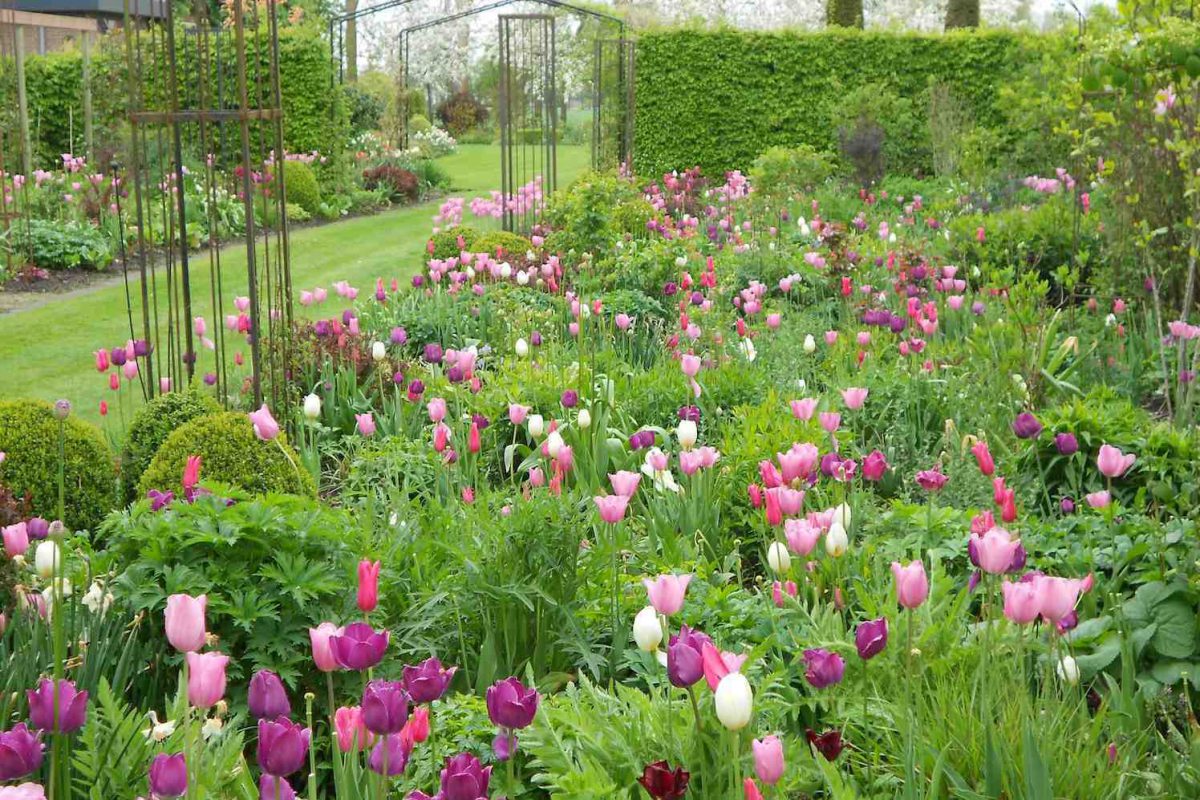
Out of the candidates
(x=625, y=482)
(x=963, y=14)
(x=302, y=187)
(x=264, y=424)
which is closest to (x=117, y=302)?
(x=302, y=187)

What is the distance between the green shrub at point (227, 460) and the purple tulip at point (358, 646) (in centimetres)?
210

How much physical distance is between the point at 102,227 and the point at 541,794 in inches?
371

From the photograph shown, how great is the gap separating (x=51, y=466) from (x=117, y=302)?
4959mm

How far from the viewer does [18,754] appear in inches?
56.4

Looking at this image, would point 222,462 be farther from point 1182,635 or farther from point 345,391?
point 1182,635

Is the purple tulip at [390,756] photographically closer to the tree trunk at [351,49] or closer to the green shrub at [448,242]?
the green shrub at [448,242]

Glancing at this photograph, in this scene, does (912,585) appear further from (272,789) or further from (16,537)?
(16,537)

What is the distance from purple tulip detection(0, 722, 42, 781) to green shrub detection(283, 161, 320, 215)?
1239 centimetres

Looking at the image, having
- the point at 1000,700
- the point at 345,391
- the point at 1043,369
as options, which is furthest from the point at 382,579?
the point at 1043,369

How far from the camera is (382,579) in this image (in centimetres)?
292

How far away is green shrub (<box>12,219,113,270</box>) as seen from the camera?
966 centimetres

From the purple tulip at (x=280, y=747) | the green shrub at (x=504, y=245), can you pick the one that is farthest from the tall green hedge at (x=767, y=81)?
the purple tulip at (x=280, y=747)

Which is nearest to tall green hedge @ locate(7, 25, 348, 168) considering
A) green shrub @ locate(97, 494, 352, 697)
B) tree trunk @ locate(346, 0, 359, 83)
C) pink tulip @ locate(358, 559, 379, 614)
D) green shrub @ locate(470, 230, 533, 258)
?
green shrub @ locate(470, 230, 533, 258)

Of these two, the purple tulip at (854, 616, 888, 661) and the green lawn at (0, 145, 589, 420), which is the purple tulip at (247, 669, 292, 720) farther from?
the green lawn at (0, 145, 589, 420)
